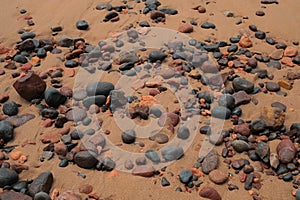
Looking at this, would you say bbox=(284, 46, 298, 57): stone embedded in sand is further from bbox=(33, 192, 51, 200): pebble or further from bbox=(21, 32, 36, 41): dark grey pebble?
bbox=(21, 32, 36, 41): dark grey pebble

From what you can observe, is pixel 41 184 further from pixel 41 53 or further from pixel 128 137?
pixel 41 53

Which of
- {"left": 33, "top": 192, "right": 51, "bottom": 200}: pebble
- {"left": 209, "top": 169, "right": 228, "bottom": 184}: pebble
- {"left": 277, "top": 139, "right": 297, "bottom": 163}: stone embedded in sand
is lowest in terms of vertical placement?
{"left": 209, "top": 169, "right": 228, "bottom": 184}: pebble

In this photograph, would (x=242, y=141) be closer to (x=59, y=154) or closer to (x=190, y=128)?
(x=190, y=128)

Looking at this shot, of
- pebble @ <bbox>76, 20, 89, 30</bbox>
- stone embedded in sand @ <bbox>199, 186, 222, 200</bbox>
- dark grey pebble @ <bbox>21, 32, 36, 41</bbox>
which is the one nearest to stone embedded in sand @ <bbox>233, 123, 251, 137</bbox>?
stone embedded in sand @ <bbox>199, 186, 222, 200</bbox>

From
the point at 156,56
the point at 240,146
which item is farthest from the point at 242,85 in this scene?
the point at 156,56

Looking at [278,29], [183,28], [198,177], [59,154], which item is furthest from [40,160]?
[278,29]
